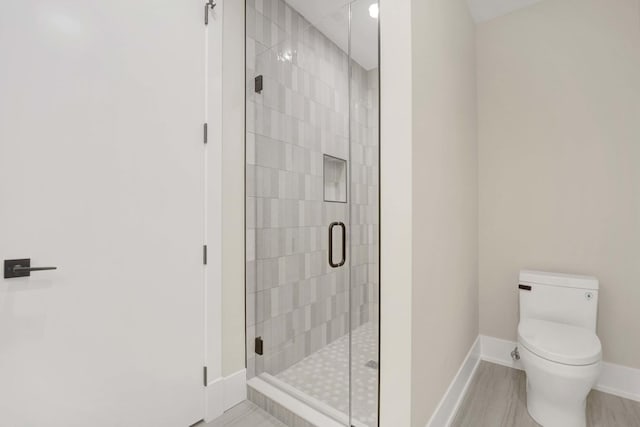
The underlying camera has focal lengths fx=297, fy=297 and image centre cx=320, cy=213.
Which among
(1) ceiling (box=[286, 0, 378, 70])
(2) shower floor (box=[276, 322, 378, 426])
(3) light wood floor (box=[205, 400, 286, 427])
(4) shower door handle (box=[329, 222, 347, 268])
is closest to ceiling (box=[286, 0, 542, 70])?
(1) ceiling (box=[286, 0, 378, 70])

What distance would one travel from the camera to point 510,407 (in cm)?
176

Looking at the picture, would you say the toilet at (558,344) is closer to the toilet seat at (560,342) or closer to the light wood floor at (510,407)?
the toilet seat at (560,342)

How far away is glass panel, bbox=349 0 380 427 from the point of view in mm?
1372

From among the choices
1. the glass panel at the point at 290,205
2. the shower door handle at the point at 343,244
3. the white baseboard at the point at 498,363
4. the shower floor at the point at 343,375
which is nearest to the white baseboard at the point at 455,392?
the white baseboard at the point at 498,363

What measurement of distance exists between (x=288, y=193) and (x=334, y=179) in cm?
32

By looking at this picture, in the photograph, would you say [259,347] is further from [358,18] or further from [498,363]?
[358,18]

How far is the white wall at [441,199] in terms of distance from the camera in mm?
1294
